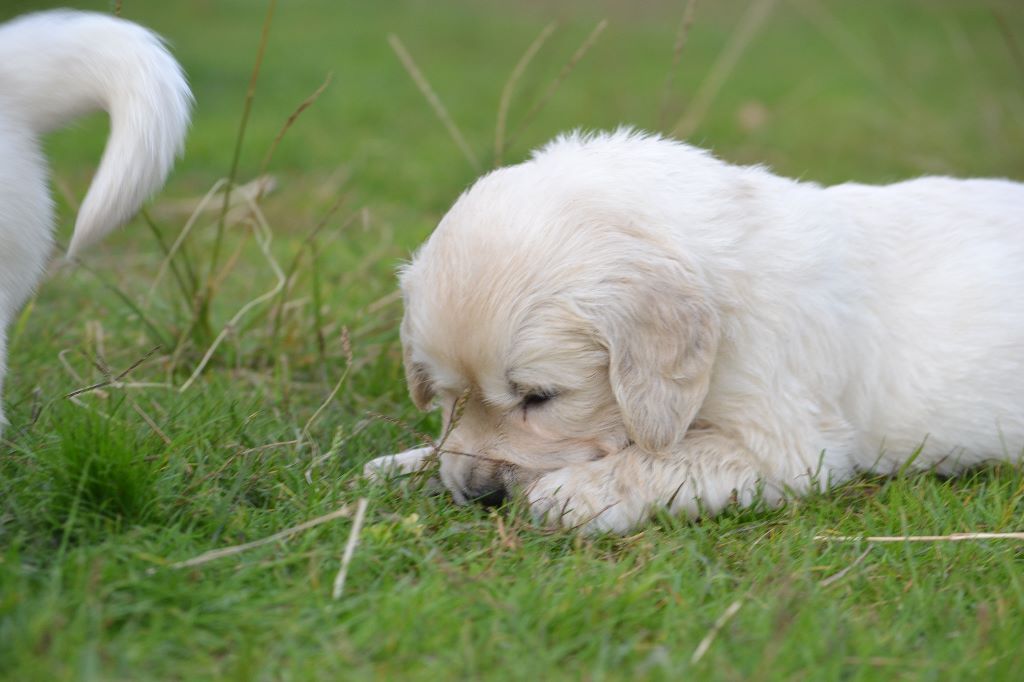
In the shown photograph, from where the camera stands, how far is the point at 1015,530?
9.42ft

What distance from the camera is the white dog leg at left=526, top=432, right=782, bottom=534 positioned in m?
2.85

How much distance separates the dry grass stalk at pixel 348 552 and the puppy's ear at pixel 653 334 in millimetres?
747

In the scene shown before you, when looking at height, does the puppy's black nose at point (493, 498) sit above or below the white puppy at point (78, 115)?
below

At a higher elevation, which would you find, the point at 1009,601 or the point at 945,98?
the point at 945,98

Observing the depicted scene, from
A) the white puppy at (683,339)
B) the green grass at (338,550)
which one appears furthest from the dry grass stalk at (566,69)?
the green grass at (338,550)

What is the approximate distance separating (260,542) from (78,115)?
1166mm

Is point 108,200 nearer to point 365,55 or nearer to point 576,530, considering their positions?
point 576,530

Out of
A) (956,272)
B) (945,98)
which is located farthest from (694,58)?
(956,272)

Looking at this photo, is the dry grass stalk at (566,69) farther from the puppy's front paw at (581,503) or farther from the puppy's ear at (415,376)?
the puppy's front paw at (581,503)

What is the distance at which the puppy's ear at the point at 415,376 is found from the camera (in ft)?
10.3

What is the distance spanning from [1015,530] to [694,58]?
34.8 ft

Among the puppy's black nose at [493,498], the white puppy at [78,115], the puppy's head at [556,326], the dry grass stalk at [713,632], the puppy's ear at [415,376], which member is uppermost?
the white puppy at [78,115]

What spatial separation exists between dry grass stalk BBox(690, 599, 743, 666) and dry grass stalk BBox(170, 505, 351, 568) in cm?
87

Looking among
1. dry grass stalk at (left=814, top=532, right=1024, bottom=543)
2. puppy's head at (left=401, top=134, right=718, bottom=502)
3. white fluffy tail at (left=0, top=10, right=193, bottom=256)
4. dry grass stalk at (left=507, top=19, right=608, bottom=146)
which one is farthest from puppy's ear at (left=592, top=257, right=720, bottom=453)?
dry grass stalk at (left=507, top=19, right=608, bottom=146)
